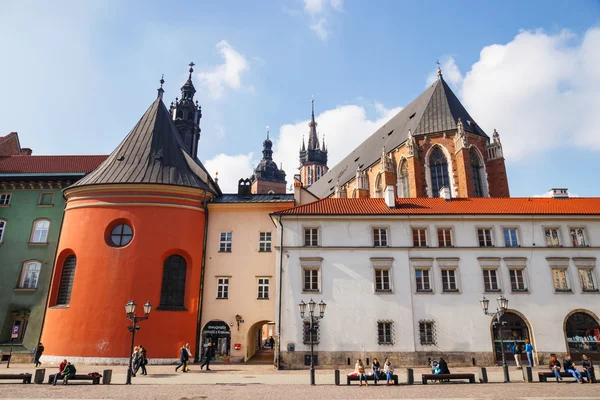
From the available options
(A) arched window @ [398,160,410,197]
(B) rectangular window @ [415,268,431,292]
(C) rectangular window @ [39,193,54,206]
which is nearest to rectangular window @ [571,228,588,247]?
(B) rectangular window @ [415,268,431,292]

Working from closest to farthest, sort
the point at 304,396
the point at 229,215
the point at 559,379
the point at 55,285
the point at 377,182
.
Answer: the point at 304,396 < the point at 559,379 < the point at 55,285 < the point at 229,215 < the point at 377,182

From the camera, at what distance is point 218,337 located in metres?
26.0

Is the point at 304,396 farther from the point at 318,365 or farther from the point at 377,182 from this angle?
the point at 377,182

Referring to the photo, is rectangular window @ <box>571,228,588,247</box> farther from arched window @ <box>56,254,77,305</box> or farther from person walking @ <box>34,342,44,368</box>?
person walking @ <box>34,342,44,368</box>

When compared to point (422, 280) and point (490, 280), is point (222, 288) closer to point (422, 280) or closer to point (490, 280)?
point (422, 280)

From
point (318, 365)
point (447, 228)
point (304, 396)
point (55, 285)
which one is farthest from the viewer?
point (55, 285)

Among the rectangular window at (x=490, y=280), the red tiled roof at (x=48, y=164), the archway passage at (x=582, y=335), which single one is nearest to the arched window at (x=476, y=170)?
the rectangular window at (x=490, y=280)

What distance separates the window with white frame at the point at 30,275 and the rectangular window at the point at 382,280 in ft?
74.0

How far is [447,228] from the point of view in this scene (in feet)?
82.3

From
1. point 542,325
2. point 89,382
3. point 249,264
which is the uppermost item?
point 249,264

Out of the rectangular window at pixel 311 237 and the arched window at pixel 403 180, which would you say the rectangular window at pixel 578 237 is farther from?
the arched window at pixel 403 180

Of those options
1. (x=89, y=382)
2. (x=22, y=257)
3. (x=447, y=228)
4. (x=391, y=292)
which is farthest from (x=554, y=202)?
(x=22, y=257)

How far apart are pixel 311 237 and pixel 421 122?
79.3 feet

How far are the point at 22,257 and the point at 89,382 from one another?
14.6m
